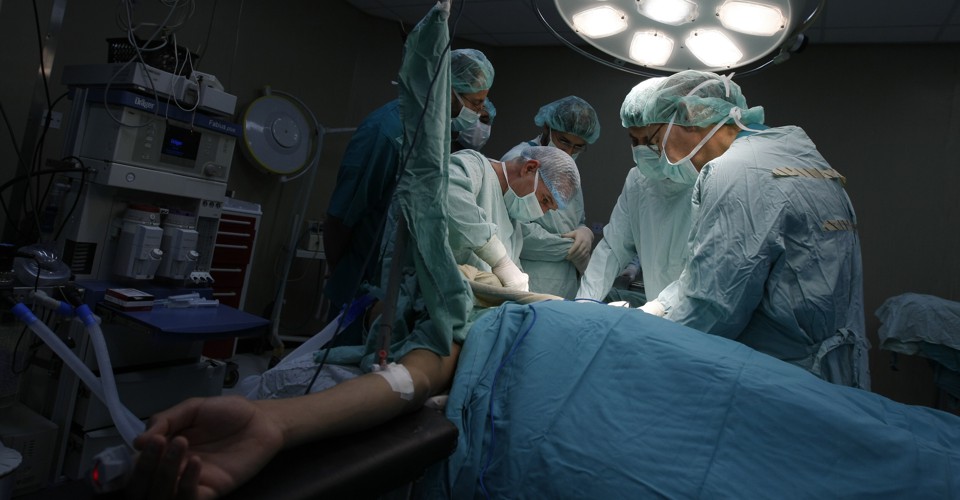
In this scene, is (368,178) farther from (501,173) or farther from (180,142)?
(180,142)

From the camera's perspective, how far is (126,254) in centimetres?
211

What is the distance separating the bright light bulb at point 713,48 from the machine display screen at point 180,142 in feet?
6.16

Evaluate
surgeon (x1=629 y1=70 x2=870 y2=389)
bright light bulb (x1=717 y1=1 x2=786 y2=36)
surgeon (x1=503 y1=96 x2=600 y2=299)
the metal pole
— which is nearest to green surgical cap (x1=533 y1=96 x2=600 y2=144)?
surgeon (x1=503 y1=96 x2=600 y2=299)

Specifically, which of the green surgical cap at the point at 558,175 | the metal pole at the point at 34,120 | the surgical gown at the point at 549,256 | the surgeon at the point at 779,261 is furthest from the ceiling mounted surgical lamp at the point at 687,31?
the metal pole at the point at 34,120

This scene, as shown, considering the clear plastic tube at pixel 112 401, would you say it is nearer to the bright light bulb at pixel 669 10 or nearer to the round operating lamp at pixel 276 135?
the bright light bulb at pixel 669 10

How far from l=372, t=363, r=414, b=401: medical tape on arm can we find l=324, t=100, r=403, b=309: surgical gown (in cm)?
83

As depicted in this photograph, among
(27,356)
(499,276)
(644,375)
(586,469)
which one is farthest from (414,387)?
(27,356)

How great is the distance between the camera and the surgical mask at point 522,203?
2.26 metres

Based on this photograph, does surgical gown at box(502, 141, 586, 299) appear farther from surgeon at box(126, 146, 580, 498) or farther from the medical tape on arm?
the medical tape on arm

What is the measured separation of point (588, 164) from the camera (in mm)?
4695

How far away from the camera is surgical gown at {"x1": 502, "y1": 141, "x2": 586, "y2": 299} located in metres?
2.71

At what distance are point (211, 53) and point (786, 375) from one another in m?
3.90

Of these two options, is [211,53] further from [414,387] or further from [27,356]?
[414,387]

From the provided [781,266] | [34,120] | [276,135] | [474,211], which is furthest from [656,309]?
[276,135]
